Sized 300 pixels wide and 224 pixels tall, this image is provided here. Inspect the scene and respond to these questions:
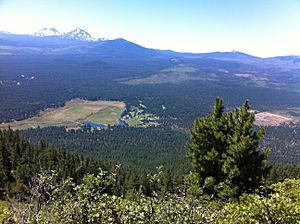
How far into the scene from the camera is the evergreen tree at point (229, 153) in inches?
1000

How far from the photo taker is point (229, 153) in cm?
2584

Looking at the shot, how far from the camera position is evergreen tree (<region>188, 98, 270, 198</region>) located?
1000 inches

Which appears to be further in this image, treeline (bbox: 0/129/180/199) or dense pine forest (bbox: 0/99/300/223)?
treeline (bbox: 0/129/180/199)

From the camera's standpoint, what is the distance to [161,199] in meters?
11.3

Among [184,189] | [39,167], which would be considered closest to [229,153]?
[184,189]

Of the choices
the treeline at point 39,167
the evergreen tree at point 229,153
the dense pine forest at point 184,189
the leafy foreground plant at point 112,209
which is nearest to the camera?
the leafy foreground plant at point 112,209

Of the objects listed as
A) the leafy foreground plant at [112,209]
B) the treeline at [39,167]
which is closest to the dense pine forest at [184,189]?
the leafy foreground plant at [112,209]

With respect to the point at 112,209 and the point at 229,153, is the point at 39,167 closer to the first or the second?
the point at 229,153

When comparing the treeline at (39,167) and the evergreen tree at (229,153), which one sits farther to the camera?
the treeline at (39,167)

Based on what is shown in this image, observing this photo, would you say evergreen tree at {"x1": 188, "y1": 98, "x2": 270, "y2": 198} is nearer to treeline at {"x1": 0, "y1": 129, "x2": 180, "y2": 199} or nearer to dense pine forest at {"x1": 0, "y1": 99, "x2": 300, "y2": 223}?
dense pine forest at {"x1": 0, "y1": 99, "x2": 300, "y2": 223}

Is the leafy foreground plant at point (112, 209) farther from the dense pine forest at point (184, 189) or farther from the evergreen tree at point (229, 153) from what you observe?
the evergreen tree at point (229, 153)

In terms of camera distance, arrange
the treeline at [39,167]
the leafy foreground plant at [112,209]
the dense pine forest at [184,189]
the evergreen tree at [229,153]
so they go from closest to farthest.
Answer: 1. the leafy foreground plant at [112,209]
2. the dense pine forest at [184,189]
3. the evergreen tree at [229,153]
4. the treeline at [39,167]

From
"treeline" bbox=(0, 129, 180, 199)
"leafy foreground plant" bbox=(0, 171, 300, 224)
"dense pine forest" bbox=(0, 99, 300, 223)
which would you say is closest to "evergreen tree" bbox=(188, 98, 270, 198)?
"dense pine forest" bbox=(0, 99, 300, 223)

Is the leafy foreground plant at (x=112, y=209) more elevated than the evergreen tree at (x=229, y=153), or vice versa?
the leafy foreground plant at (x=112, y=209)
